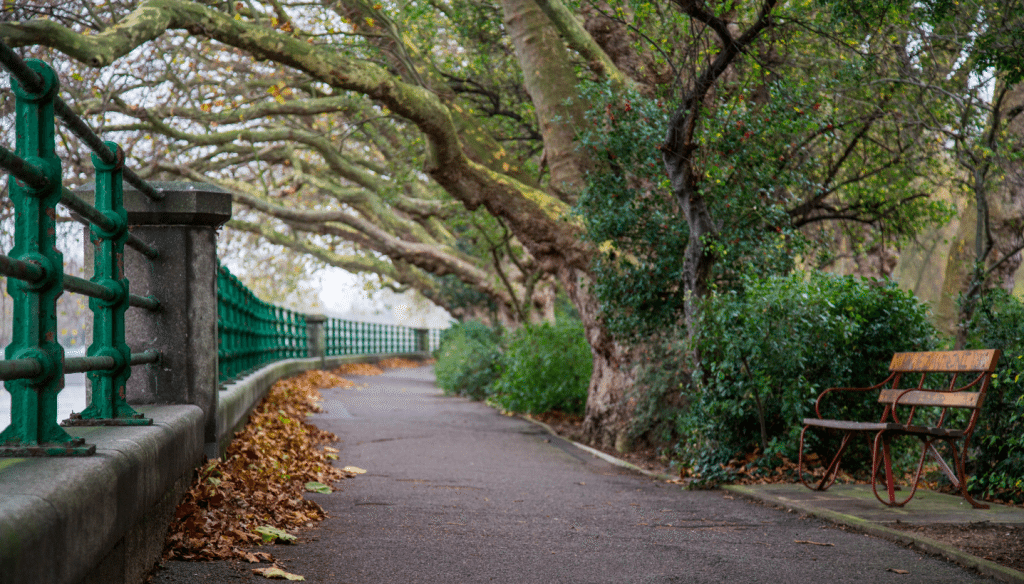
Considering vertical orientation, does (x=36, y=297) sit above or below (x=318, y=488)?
above

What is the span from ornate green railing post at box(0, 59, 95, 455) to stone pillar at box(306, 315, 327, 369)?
19.7 m

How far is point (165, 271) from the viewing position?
16.5 feet

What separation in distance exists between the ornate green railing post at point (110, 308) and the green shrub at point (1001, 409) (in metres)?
5.53

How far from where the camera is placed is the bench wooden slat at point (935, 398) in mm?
5742

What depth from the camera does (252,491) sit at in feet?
17.5

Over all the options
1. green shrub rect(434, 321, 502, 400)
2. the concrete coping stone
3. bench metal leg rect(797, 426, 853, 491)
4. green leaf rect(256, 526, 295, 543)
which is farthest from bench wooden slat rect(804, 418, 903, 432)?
green shrub rect(434, 321, 502, 400)

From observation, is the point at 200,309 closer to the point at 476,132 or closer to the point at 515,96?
the point at 476,132

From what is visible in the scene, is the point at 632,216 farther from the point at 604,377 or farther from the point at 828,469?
the point at 828,469

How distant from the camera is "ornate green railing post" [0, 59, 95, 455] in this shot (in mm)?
2715

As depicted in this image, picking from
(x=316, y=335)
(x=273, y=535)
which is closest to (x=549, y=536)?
(x=273, y=535)

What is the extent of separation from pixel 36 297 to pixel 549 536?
3321 millimetres

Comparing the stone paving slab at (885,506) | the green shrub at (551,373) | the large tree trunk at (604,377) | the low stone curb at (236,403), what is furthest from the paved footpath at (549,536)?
the green shrub at (551,373)

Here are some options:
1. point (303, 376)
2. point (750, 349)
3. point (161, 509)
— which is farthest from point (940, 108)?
point (303, 376)

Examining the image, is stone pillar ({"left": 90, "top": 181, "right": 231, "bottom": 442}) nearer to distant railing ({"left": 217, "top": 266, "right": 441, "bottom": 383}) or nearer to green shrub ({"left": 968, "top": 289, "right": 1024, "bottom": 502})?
distant railing ({"left": 217, "top": 266, "right": 441, "bottom": 383})
